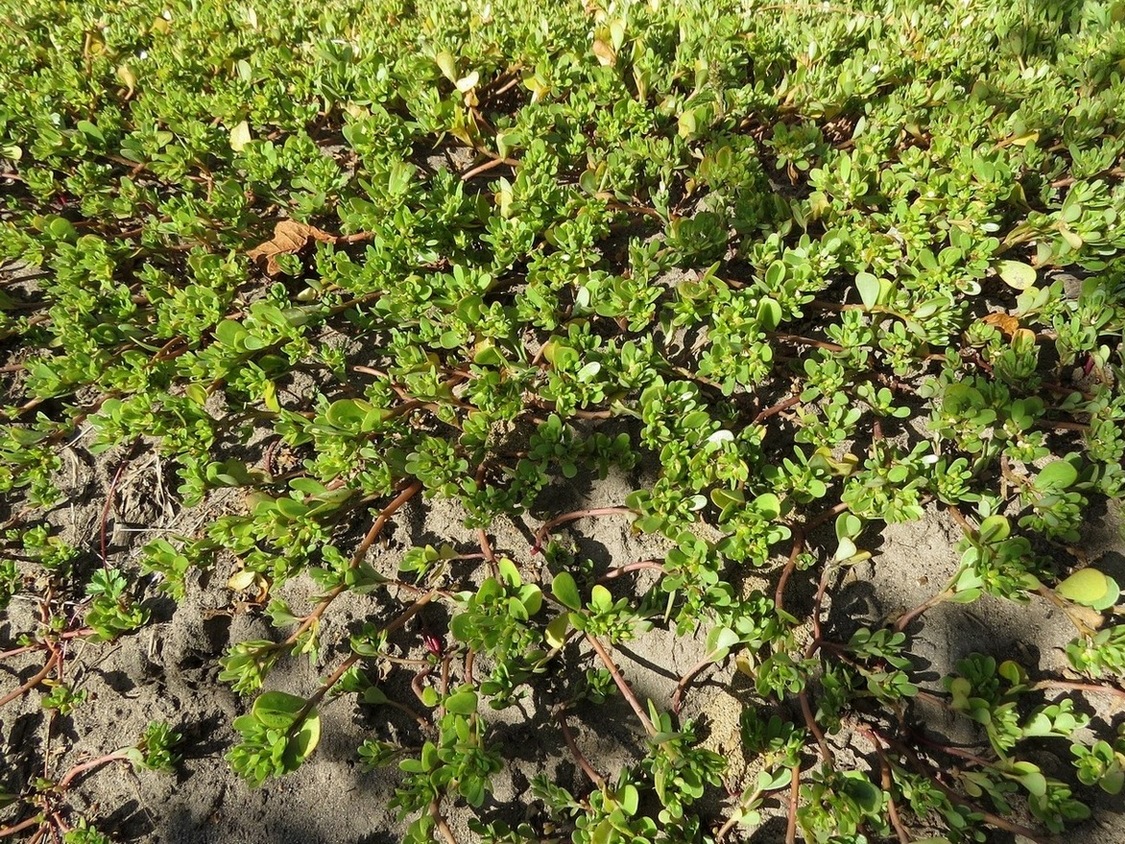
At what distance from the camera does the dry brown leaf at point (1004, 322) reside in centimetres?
239

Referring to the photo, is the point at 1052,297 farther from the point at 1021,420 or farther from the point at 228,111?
the point at 228,111

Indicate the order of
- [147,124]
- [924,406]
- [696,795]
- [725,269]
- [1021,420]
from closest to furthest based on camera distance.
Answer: [696,795]
[1021,420]
[924,406]
[725,269]
[147,124]

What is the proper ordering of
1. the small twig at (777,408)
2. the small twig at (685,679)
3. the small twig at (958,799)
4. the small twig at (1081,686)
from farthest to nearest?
1. the small twig at (777,408)
2. the small twig at (685,679)
3. the small twig at (1081,686)
4. the small twig at (958,799)

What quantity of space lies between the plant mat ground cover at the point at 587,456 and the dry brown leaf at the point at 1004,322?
0.25ft

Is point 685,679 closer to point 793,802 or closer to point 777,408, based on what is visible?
point 793,802

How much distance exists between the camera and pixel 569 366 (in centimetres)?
230

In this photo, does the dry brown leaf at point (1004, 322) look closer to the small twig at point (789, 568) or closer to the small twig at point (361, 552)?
the small twig at point (789, 568)

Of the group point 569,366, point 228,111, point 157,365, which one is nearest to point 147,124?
point 228,111

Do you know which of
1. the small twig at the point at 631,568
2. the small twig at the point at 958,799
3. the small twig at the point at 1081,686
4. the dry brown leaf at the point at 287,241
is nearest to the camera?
the small twig at the point at 958,799

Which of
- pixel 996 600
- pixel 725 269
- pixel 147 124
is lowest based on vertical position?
pixel 996 600

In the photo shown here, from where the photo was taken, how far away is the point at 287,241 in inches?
110

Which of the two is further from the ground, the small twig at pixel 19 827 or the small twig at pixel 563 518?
the small twig at pixel 563 518

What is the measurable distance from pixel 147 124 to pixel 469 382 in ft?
6.63

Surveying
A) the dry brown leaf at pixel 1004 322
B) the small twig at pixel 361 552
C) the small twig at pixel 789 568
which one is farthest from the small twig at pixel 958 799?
the small twig at pixel 361 552
